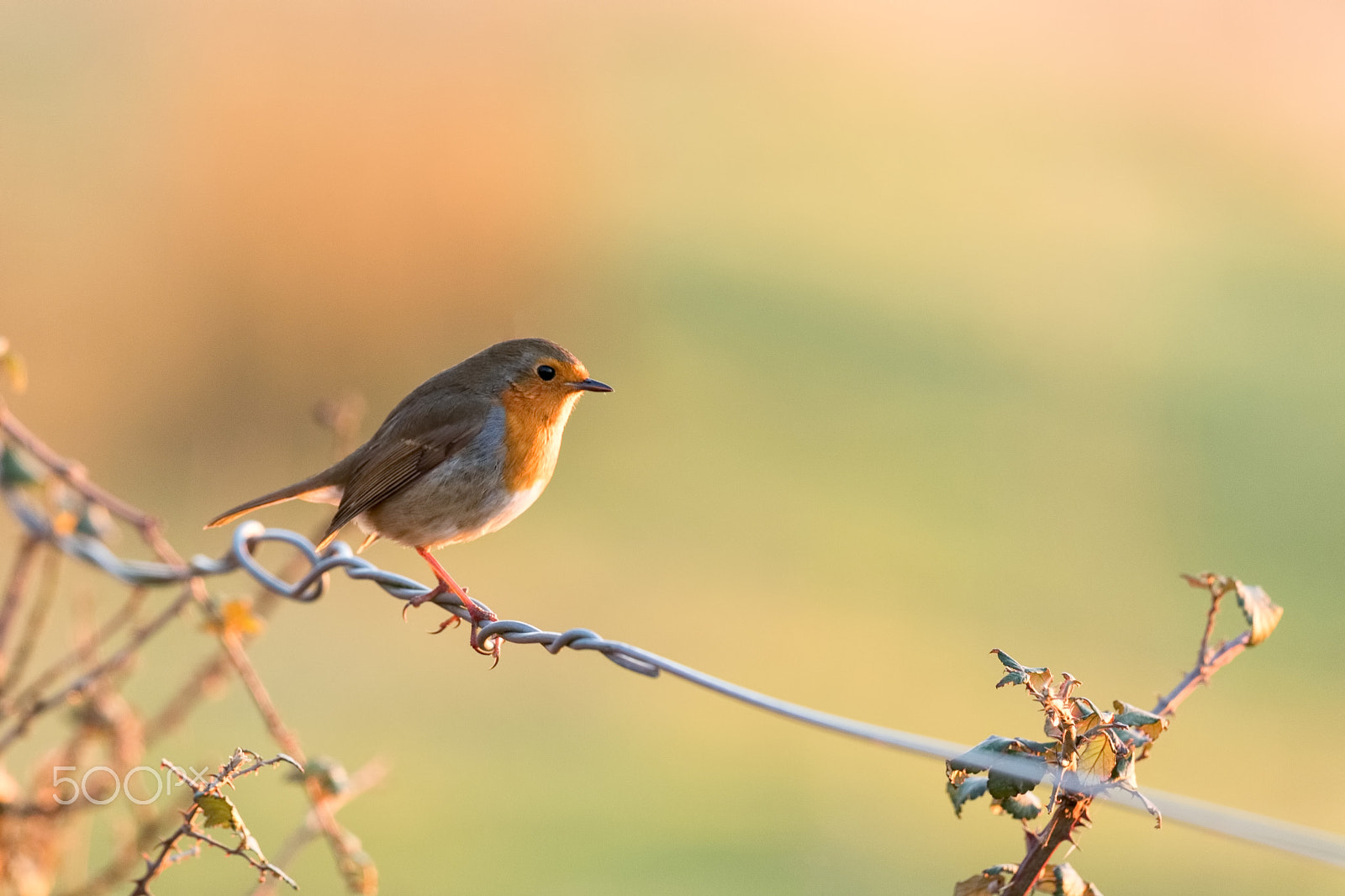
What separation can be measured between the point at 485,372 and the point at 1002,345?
1106 cm

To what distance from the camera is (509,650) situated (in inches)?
331

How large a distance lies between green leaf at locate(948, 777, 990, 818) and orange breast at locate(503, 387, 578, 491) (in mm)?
1946

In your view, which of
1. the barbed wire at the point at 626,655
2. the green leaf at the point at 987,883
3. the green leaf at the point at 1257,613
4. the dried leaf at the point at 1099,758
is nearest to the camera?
the barbed wire at the point at 626,655

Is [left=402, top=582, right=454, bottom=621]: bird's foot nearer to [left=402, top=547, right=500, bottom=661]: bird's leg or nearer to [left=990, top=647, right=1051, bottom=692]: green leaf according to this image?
[left=402, top=547, right=500, bottom=661]: bird's leg

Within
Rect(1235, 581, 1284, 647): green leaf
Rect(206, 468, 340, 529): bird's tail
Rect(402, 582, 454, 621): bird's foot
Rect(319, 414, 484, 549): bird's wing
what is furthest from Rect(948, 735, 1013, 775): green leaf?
Rect(206, 468, 340, 529): bird's tail

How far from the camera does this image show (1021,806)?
152 centimetres

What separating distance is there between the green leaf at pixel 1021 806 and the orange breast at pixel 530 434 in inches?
78.3

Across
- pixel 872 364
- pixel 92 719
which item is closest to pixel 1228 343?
pixel 872 364

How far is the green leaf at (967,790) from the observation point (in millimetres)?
1503

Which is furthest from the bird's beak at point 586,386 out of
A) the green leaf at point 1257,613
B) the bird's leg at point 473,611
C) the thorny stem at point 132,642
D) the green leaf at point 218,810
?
the green leaf at point 1257,613

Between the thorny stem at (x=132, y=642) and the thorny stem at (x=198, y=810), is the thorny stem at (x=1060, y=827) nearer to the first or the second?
the thorny stem at (x=198, y=810)

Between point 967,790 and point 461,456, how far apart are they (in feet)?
6.73

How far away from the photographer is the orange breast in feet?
10.9

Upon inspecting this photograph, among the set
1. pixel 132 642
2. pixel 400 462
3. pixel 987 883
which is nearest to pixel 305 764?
pixel 132 642
